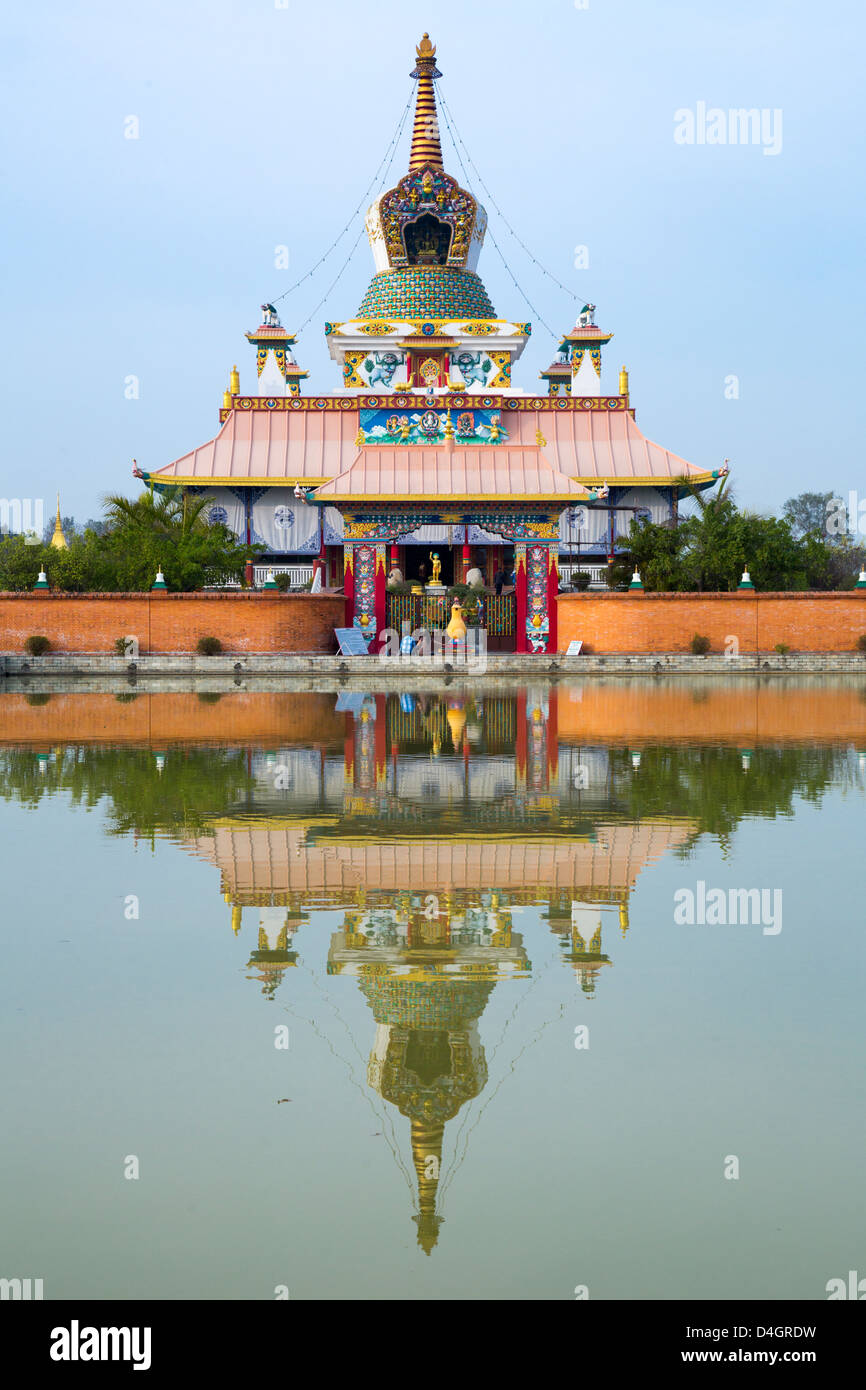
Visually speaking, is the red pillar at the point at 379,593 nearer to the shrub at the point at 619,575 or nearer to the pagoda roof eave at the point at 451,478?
the pagoda roof eave at the point at 451,478

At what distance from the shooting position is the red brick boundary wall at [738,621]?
3375 centimetres

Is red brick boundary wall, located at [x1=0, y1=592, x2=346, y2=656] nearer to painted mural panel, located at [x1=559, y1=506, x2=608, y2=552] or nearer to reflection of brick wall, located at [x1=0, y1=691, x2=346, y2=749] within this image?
reflection of brick wall, located at [x1=0, y1=691, x2=346, y2=749]

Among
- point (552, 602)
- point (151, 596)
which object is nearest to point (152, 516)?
point (151, 596)

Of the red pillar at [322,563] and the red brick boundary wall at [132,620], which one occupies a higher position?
the red pillar at [322,563]

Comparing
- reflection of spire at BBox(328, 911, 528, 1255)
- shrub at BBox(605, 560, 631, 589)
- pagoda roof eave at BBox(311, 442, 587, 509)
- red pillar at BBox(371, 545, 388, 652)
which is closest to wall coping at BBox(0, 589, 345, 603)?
red pillar at BBox(371, 545, 388, 652)

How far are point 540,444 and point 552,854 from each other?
2864 cm

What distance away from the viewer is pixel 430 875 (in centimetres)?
930

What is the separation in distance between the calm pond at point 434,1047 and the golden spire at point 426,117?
4092cm

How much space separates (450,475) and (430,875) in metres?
28.3

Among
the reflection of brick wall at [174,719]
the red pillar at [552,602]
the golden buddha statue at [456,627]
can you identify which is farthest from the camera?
the red pillar at [552,602]

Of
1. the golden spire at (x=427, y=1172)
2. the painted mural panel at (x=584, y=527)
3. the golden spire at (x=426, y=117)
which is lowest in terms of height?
the golden spire at (x=427, y=1172)

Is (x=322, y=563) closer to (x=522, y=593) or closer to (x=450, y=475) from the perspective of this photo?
(x=450, y=475)

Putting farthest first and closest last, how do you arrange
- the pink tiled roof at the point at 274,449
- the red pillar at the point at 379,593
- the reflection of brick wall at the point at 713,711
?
1. the pink tiled roof at the point at 274,449
2. the red pillar at the point at 379,593
3. the reflection of brick wall at the point at 713,711

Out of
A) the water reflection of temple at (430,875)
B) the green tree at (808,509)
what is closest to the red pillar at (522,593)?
the water reflection of temple at (430,875)
